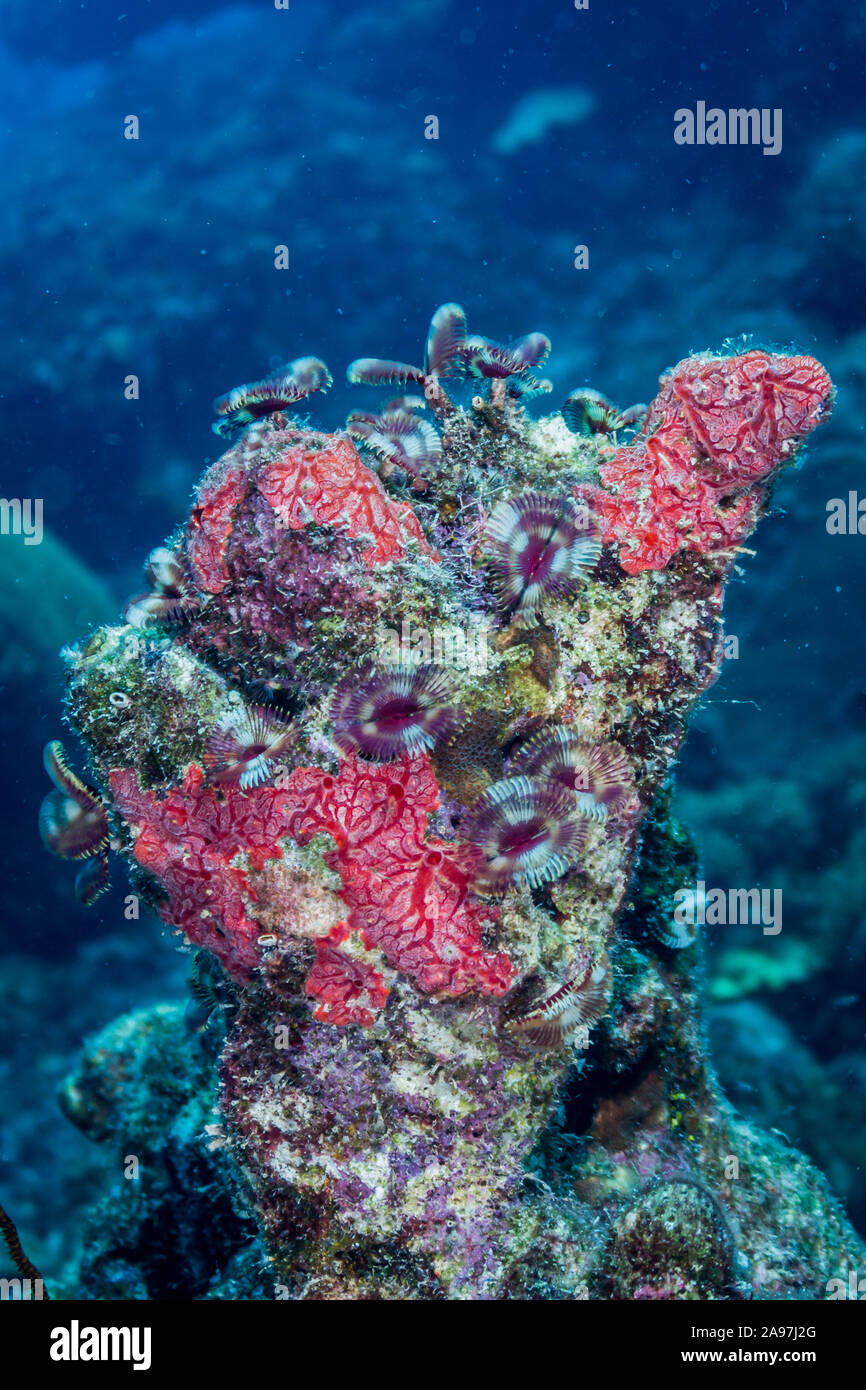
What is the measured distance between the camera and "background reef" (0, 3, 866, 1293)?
10.4m

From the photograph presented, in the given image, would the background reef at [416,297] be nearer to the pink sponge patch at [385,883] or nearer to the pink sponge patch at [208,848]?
the pink sponge patch at [385,883]

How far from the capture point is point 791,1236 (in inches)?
184

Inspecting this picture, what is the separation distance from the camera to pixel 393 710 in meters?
2.91

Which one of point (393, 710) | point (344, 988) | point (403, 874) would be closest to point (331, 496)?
point (393, 710)

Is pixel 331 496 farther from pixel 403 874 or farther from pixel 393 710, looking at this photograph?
pixel 403 874

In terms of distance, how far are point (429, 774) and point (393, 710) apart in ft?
1.13

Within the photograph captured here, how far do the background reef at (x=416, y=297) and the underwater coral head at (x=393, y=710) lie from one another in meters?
7.44

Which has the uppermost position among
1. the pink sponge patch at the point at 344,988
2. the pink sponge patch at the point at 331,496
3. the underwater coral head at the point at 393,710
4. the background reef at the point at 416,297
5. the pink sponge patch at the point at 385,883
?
the background reef at the point at 416,297

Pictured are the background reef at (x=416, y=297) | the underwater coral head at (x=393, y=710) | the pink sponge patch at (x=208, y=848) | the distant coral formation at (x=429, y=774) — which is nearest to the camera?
the underwater coral head at (x=393, y=710)

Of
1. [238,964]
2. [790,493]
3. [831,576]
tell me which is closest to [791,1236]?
[238,964]

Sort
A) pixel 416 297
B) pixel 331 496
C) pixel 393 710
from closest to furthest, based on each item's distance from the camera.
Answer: pixel 393 710 → pixel 331 496 → pixel 416 297

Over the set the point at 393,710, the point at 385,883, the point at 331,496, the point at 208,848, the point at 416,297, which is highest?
the point at 416,297

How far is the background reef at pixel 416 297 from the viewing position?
10.4m

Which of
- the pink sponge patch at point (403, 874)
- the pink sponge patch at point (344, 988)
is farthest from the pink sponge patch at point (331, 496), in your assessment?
the pink sponge patch at point (344, 988)
